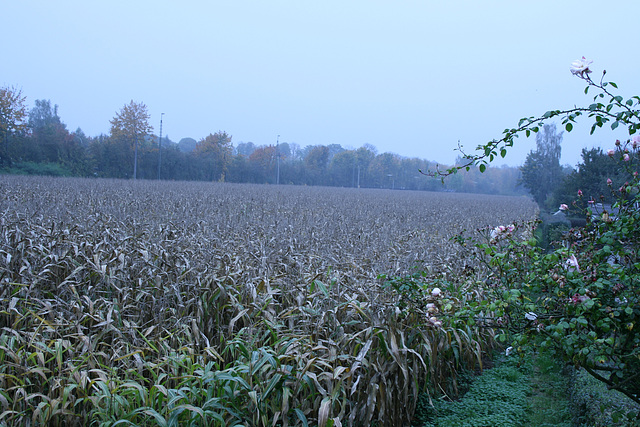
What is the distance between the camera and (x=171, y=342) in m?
3.76

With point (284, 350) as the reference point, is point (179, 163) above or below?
above

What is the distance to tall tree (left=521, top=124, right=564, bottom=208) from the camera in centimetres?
3962

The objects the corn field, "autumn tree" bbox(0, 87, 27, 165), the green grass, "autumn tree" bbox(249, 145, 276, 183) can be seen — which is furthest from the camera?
"autumn tree" bbox(249, 145, 276, 183)

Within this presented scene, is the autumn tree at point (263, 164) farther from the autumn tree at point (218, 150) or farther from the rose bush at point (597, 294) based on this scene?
the rose bush at point (597, 294)

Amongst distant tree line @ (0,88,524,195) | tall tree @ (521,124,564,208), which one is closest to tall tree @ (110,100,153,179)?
distant tree line @ (0,88,524,195)

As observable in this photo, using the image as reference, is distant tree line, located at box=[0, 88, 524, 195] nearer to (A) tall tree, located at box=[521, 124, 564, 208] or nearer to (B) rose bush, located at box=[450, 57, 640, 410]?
(A) tall tree, located at box=[521, 124, 564, 208]

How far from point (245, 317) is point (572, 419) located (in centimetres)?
274

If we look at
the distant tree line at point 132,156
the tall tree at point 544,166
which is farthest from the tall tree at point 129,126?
the tall tree at point 544,166

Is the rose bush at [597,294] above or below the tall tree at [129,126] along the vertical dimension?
below

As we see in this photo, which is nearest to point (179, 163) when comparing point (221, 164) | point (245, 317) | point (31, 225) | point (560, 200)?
point (221, 164)

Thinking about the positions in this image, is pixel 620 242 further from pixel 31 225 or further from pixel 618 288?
pixel 31 225

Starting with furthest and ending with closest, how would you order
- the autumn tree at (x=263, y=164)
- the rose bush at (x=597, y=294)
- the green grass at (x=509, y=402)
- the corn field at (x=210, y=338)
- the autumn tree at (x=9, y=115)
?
1. the autumn tree at (x=263, y=164)
2. the autumn tree at (x=9, y=115)
3. the green grass at (x=509, y=402)
4. the corn field at (x=210, y=338)
5. the rose bush at (x=597, y=294)

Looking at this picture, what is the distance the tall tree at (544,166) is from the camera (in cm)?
3962

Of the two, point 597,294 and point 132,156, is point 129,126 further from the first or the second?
point 597,294
